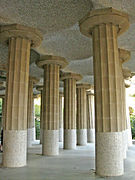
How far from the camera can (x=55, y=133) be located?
1648 cm

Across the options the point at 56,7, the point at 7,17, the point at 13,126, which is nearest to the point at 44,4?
the point at 56,7

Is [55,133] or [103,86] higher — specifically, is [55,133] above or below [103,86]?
below

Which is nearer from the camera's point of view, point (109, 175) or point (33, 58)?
point (109, 175)

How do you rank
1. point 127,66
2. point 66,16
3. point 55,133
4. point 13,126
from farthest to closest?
point 127,66, point 55,133, point 13,126, point 66,16

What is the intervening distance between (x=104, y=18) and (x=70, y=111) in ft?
43.7

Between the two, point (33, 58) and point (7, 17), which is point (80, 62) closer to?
point (33, 58)

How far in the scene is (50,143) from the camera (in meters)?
16.2

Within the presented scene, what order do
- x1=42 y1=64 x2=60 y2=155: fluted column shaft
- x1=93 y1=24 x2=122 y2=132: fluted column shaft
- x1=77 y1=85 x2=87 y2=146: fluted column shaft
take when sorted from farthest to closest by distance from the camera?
x1=77 y1=85 x2=87 y2=146: fluted column shaft
x1=42 y1=64 x2=60 y2=155: fluted column shaft
x1=93 y1=24 x2=122 y2=132: fluted column shaft

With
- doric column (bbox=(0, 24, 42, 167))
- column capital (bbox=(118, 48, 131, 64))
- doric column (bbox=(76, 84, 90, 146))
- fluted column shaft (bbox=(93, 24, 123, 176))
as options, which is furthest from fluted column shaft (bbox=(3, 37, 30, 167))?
doric column (bbox=(76, 84, 90, 146))

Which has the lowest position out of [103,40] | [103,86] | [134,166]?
[134,166]

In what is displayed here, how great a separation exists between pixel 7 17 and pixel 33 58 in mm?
8029

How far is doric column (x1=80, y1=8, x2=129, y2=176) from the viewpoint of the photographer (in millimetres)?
9617

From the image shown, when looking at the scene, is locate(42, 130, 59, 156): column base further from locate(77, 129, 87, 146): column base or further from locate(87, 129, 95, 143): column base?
locate(87, 129, 95, 143): column base

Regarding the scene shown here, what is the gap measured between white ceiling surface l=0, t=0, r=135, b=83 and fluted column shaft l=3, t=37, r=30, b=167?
5.43 ft
